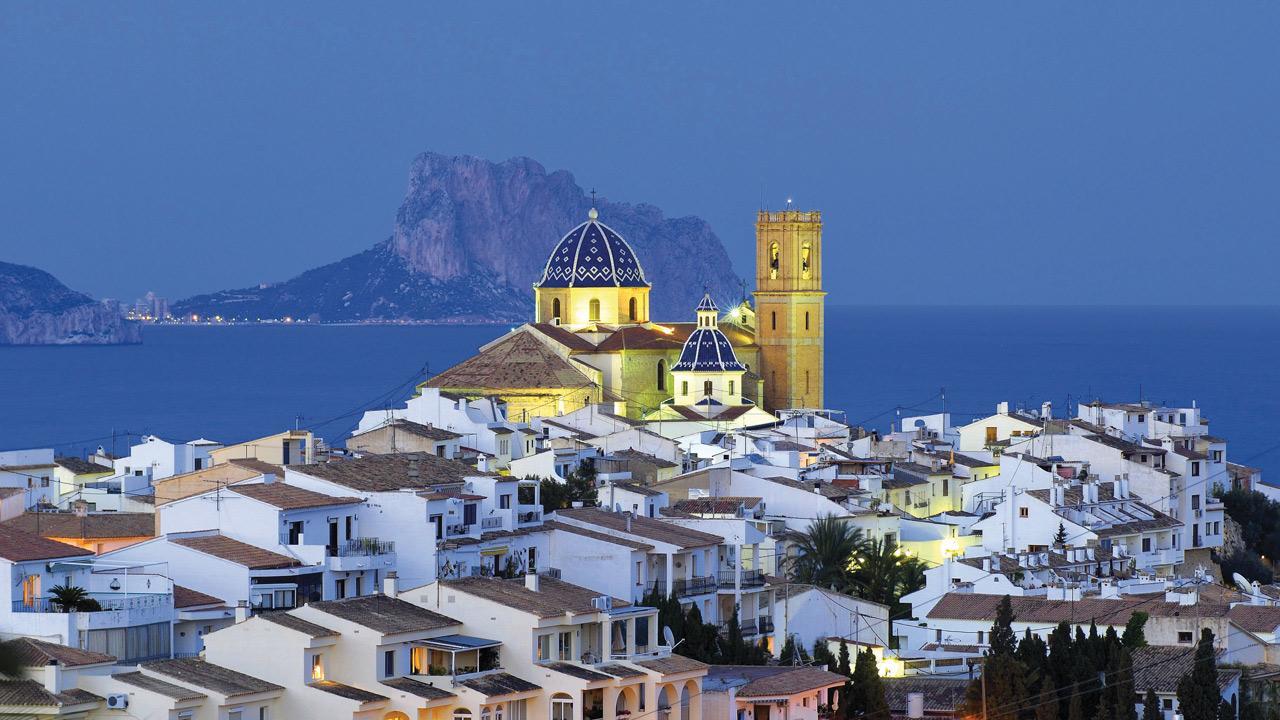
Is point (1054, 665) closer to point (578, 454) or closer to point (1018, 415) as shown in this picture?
point (578, 454)

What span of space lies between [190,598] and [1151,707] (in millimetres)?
10343

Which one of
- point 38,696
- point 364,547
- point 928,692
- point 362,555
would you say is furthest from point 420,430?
point 38,696

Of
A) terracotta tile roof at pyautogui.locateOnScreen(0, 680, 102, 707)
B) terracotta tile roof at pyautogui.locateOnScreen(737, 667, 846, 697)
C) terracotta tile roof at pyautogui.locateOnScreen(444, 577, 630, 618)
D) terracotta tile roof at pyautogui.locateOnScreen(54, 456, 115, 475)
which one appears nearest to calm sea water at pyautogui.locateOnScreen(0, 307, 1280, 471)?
terracotta tile roof at pyautogui.locateOnScreen(54, 456, 115, 475)

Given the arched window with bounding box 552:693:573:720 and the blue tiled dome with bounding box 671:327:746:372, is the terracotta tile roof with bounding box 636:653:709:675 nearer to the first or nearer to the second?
the arched window with bounding box 552:693:573:720

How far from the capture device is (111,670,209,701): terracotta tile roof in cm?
2508

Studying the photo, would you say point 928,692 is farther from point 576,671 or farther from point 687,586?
point 687,586

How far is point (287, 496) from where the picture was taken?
33.0m

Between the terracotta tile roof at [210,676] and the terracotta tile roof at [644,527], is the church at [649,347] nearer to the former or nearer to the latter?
the terracotta tile roof at [644,527]

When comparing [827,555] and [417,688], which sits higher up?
[827,555]

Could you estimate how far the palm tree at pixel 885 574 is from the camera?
131 ft

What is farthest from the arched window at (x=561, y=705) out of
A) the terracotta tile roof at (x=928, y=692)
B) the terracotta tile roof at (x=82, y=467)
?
the terracotta tile roof at (x=82, y=467)

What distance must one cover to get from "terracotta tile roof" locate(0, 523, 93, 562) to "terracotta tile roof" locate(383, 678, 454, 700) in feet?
13.4

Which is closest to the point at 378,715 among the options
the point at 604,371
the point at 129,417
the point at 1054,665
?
the point at 1054,665

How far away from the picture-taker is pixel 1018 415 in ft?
206
